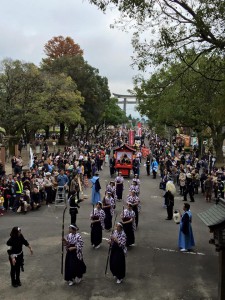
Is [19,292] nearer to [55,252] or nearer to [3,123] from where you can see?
[55,252]

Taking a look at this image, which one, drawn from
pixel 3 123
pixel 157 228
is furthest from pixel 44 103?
pixel 157 228

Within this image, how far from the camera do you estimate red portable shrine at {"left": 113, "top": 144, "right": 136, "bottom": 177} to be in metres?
27.1

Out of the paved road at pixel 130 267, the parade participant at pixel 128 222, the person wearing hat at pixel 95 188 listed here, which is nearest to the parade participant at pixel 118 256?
the paved road at pixel 130 267

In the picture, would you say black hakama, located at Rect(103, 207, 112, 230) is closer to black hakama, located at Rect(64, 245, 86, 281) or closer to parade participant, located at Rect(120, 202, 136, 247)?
parade participant, located at Rect(120, 202, 136, 247)

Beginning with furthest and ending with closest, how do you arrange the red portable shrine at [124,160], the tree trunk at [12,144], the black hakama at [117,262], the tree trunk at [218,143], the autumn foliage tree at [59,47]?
the autumn foliage tree at [59,47]
the tree trunk at [12,144]
the tree trunk at [218,143]
the red portable shrine at [124,160]
the black hakama at [117,262]

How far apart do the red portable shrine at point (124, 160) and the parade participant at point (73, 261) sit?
17601 millimetres

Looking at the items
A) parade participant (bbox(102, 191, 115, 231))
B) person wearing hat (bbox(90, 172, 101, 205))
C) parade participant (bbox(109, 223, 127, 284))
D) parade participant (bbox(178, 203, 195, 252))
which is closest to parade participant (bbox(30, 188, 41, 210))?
person wearing hat (bbox(90, 172, 101, 205))

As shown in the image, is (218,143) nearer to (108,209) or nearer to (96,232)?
(108,209)

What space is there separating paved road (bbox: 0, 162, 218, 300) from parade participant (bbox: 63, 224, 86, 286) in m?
0.23

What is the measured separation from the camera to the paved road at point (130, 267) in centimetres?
895

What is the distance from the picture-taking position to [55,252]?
1160 cm

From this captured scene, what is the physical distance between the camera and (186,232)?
38.5 feet

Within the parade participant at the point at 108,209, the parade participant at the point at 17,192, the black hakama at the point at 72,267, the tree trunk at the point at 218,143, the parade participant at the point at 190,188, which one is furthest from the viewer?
the tree trunk at the point at 218,143

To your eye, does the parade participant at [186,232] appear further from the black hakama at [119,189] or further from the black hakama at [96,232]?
the black hakama at [119,189]
